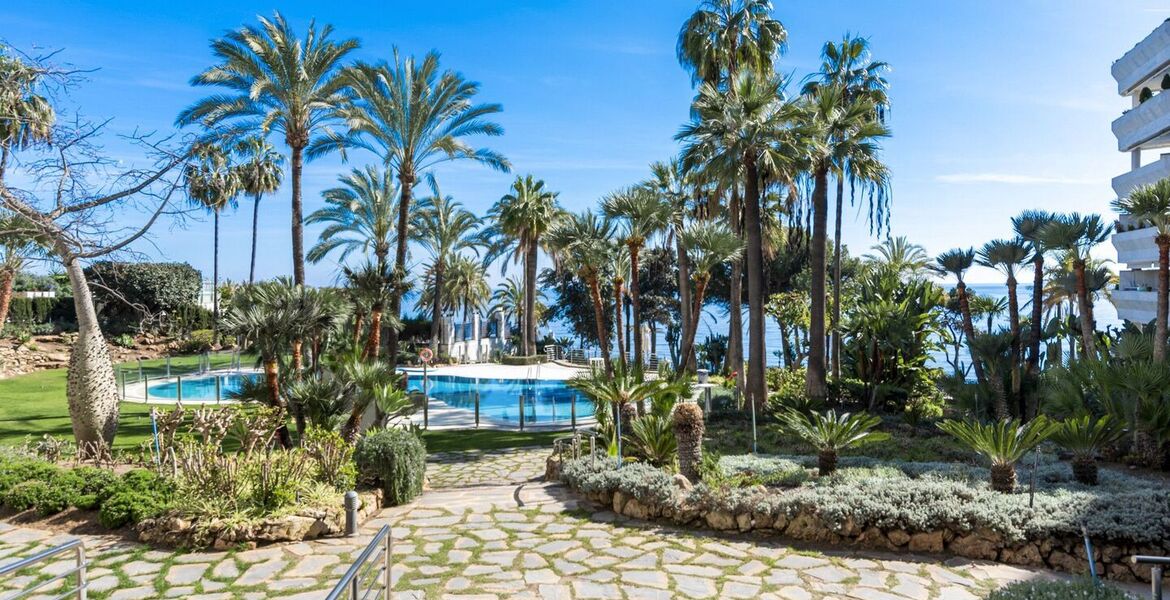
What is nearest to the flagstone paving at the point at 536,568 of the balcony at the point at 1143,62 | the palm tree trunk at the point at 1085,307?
the palm tree trunk at the point at 1085,307

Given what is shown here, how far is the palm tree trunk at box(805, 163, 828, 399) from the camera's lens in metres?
A: 18.3

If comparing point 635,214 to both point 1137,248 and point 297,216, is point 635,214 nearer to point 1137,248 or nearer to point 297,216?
point 297,216

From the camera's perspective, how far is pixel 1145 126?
934 inches

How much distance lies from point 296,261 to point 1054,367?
17.7m

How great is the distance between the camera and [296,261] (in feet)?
63.9

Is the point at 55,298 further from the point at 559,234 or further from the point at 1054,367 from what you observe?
the point at 1054,367

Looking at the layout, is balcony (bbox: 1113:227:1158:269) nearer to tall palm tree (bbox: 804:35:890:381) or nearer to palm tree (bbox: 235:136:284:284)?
tall palm tree (bbox: 804:35:890:381)

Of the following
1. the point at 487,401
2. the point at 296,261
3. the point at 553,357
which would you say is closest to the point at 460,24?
the point at 296,261

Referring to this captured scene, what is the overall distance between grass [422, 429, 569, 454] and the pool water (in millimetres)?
2316

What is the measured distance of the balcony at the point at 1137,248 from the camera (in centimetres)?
2250

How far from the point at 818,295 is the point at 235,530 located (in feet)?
49.3

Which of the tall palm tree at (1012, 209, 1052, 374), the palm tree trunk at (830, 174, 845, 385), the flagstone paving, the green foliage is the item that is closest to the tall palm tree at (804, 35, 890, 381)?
the palm tree trunk at (830, 174, 845, 385)

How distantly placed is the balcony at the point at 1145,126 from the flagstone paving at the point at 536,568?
22.4 m

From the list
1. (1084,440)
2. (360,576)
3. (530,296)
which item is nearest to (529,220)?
(530,296)
